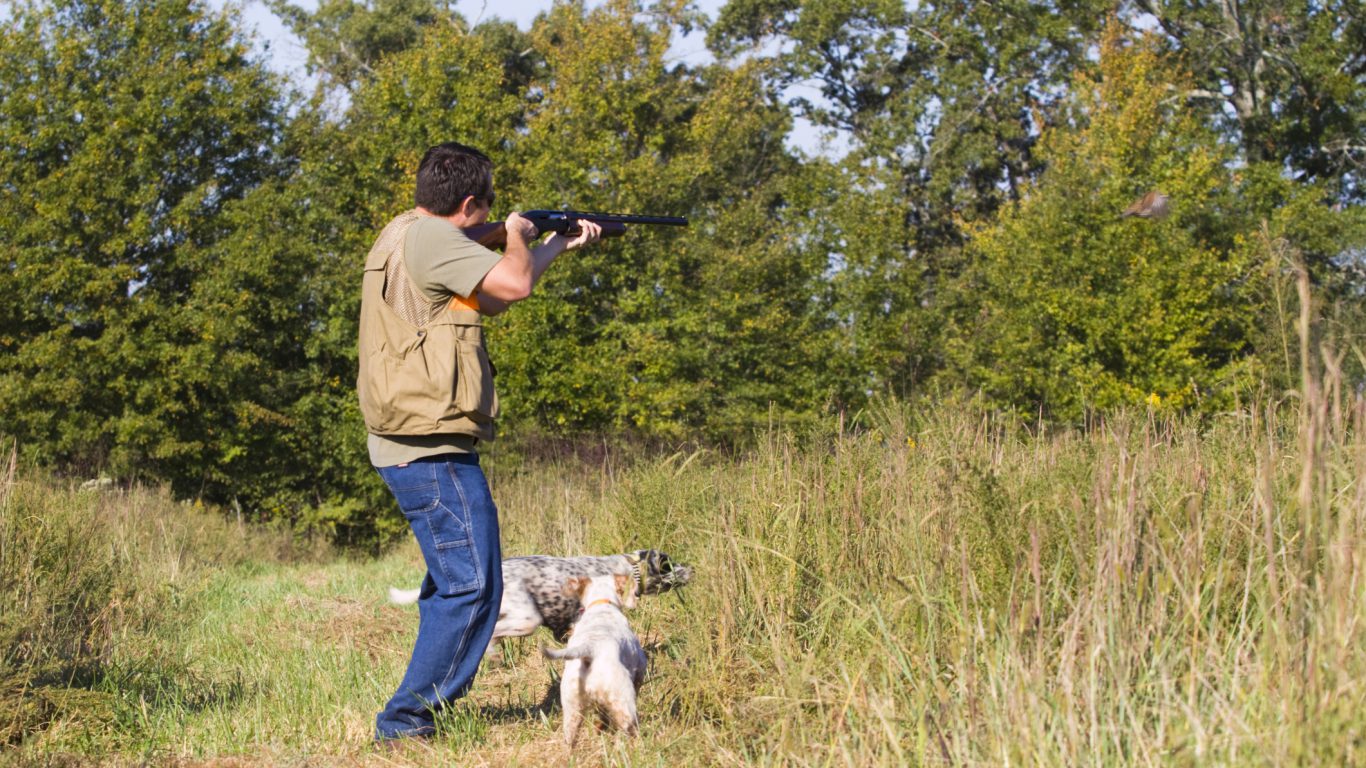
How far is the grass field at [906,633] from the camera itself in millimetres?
3428

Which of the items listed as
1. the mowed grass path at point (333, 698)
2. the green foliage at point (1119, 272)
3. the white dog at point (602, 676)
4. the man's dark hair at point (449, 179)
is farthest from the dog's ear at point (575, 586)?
the green foliage at point (1119, 272)

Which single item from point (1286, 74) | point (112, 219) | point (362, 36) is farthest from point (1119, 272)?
point (362, 36)

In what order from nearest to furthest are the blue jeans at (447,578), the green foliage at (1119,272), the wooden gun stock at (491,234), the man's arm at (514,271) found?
1. the man's arm at (514,271)
2. the blue jeans at (447,578)
3. the wooden gun stock at (491,234)
4. the green foliage at (1119,272)

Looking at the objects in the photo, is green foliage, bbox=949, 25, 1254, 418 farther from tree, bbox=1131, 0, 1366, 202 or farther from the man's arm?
the man's arm

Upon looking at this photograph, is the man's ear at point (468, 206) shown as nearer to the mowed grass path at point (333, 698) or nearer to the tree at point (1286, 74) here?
the mowed grass path at point (333, 698)

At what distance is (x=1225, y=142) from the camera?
113 ft

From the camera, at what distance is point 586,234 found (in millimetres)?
5633

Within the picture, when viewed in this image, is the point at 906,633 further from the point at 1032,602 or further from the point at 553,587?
the point at 553,587

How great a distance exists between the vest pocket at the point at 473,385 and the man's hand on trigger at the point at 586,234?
34.5 inches

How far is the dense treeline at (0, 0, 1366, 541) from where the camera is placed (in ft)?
97.2

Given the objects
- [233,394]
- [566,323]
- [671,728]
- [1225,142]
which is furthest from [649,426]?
[671,728]

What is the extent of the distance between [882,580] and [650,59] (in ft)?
101

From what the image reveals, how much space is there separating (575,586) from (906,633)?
2079 millimetres

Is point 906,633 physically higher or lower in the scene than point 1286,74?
lower
